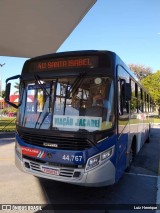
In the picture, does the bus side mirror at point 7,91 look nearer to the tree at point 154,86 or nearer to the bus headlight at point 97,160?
the bus headlight at point 97,160

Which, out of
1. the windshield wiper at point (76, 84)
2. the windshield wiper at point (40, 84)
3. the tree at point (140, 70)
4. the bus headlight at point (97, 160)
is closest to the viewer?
the bus headlight at point (97, 160)

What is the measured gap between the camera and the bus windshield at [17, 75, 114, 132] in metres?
5.09

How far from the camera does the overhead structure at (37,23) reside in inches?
545

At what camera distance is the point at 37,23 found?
1644cm

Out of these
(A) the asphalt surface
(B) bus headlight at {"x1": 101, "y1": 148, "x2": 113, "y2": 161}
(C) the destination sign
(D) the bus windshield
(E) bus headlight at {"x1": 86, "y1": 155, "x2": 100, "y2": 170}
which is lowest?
(A) the asphalt surface

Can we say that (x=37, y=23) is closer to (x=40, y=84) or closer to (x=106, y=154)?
(x=40, y=84)

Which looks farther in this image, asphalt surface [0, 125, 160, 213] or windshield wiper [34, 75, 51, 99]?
windshield wiper [34, 75, 51, 99]

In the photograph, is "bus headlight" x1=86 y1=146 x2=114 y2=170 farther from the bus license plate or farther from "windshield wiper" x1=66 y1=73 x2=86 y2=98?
"windshield wiper" x1=66 y1=73 x2=86 y2=98

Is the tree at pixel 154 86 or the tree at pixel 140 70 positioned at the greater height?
the tree at pixel 140 70

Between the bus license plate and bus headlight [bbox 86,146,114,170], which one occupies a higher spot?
bus headlight [bbox 86,146,114,170]

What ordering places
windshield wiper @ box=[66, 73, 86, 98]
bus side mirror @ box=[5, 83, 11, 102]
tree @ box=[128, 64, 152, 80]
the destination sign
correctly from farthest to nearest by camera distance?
tree @ box=[128, 64, 152, 80], bus side mirror @ box=[5, 83, 11, 102], the destination sign, windshield wiper @ box=[66, 73, 86, 98]

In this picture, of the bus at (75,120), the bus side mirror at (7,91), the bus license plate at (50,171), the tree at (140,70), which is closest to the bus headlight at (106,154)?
the bus at (75,120)

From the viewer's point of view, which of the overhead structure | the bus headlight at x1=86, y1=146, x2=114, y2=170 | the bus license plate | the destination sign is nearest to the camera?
the bus headlight at x1=86, y1=146, x2=114, y2=170

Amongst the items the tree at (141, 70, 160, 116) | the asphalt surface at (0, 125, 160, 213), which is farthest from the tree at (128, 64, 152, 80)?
the asphalt surface at (0, 125, 160, 213)
